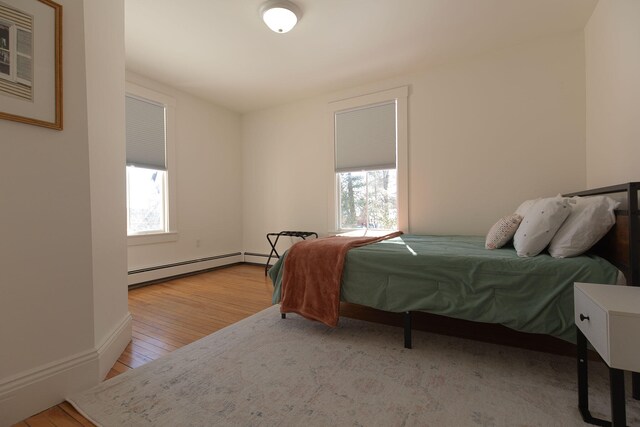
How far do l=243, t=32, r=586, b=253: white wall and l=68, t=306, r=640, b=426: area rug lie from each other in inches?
70.8

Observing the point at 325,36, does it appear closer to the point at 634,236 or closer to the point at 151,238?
the point at 634,236

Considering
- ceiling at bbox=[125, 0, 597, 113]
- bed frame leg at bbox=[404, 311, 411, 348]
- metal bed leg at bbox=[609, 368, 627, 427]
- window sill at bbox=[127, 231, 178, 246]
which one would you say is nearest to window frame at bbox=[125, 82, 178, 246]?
window sill at bbox=[127, 231, 178, 246]

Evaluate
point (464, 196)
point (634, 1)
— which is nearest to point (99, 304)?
point (464, 196)

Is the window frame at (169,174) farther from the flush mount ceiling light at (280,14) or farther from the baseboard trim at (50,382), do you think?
the baseboard trim at (50,382)

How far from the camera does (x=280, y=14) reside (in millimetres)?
2404

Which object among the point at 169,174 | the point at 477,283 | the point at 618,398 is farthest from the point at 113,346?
the point at 169,174

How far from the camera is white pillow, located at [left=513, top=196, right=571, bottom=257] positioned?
175 cm

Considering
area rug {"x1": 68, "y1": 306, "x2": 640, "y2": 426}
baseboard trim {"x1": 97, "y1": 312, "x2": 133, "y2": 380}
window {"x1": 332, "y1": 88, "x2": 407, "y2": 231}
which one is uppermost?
window {"x1": 332, "y1": 88, "x2": 407, "y2": 231}

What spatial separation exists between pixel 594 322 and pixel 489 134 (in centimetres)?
265

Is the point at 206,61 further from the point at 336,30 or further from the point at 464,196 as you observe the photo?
the point at 464,196

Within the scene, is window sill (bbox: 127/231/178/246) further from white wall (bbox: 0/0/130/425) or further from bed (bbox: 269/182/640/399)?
bed (bbox: 269/182/640/399)

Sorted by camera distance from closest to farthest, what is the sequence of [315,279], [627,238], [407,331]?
[627,238], [407,331], [315,279]

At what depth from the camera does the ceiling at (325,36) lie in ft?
8.05

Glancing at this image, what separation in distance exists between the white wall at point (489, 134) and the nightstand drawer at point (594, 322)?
2.15 meters
